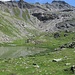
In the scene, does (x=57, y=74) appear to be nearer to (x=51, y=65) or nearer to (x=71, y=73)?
(x=71, y=73)

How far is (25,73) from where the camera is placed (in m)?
38.6

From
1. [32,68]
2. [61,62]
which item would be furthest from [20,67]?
[61,62]

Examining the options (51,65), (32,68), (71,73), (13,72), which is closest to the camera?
(71,73)

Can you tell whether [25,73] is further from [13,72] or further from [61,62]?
[61,62]

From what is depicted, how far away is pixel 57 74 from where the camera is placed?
36.7m

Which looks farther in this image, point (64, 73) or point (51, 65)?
point (51, 65)

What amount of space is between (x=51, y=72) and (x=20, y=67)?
23.4 feet

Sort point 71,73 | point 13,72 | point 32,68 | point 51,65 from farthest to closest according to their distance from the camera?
1. point 51,65
2. point 32,68
3. point 13,72
4. point 71,73

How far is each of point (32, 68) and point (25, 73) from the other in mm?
3652

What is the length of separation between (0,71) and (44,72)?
6.89 metres

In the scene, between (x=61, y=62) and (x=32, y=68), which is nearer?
(x=32, y=68)

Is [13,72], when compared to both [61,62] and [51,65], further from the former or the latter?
[61,62]

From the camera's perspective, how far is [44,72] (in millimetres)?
38469

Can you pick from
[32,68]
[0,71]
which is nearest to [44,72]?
[32,68]
